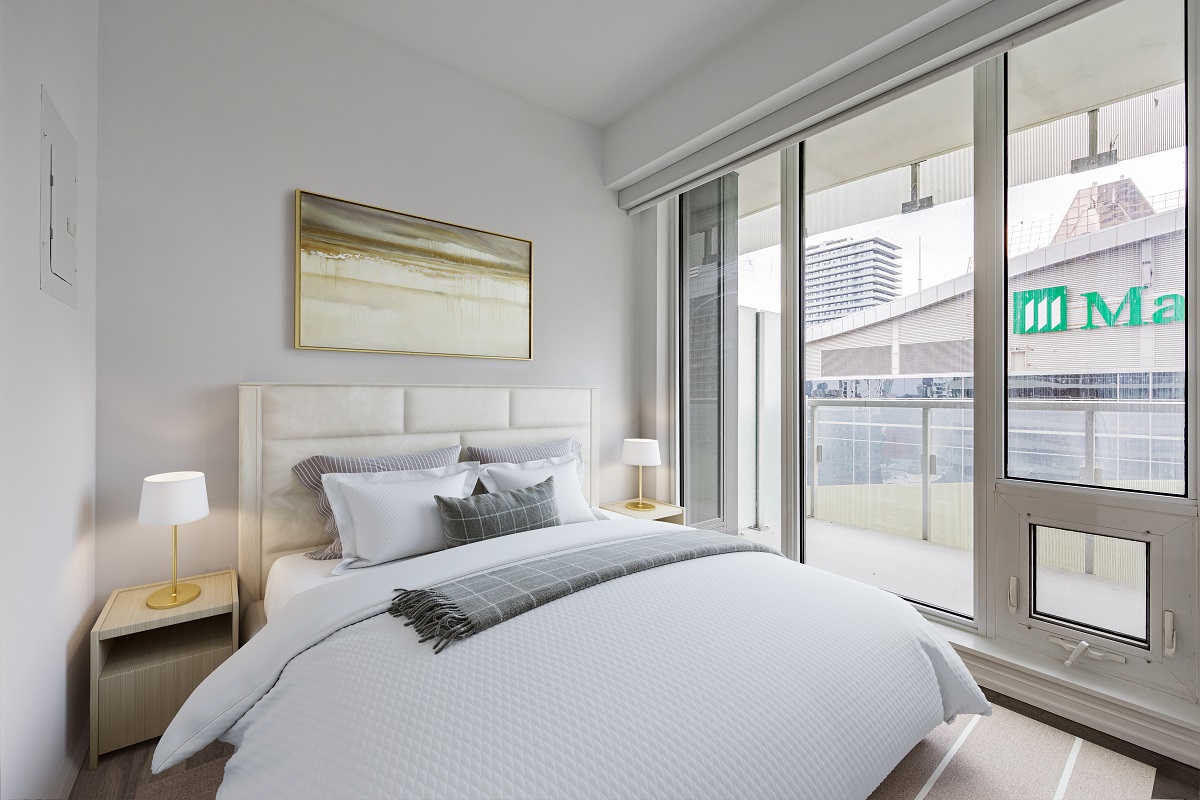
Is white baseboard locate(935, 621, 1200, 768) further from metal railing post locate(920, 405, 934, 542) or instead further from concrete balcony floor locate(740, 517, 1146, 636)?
metal railing post locate(920, 405, 934, 542)

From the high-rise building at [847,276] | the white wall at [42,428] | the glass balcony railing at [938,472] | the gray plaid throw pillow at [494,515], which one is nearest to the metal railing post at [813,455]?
the glass balcony railing at [938,472]

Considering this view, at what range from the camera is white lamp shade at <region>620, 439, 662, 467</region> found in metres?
3.21

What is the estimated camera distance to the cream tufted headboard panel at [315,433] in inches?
84.5

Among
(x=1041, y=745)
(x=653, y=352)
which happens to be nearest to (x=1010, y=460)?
(x=1041, y=745)

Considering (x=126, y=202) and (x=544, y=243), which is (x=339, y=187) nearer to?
(x=126, y=202)

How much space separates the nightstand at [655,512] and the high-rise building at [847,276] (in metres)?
1.35

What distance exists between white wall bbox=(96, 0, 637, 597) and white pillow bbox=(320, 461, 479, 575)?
21.7 inches

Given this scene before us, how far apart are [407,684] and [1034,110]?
9.29ft

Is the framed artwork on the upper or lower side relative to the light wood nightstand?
upper

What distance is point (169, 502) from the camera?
178 cm

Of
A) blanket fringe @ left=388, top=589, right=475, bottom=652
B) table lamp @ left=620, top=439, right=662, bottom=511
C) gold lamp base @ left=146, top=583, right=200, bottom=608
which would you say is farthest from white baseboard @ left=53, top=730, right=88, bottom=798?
table lamp @ left=620, top=439, right=662, bottom=511

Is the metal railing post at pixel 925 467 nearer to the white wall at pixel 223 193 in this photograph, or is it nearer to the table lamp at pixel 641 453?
the table lamp at pixel 641 453

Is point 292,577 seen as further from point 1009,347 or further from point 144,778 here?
point 1009,347

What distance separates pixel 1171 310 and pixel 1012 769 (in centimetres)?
157
